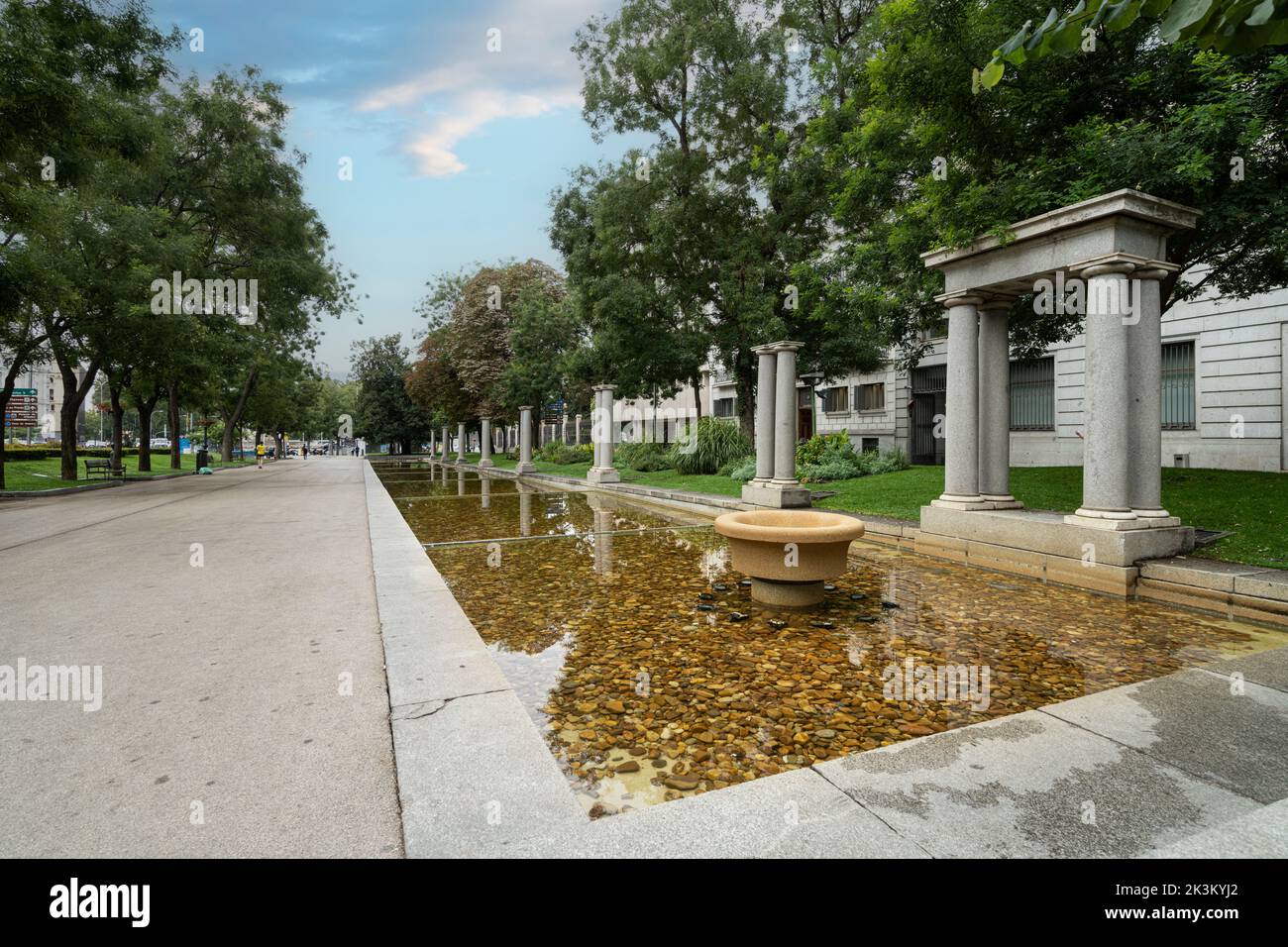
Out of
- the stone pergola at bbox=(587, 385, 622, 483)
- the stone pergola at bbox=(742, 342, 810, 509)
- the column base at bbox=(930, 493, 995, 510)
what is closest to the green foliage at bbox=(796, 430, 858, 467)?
the stone pergola at bbox=(742, 342, 810, 509)

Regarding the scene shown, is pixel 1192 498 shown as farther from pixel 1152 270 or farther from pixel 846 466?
pixel 846 466

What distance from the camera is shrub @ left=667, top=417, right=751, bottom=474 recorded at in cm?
2441

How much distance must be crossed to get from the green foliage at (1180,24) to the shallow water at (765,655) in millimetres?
3361

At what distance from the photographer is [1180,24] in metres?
2.15

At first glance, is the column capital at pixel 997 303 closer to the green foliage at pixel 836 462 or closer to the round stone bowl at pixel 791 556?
the round stone bowl at pixel 791 556

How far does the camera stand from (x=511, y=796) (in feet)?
9.43

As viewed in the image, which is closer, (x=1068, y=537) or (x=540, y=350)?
(x=1068, y=537)

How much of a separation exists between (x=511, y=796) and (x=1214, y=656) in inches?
222

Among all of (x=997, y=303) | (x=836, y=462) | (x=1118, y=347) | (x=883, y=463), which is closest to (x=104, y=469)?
(x=836, y=462)

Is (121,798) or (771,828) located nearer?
(771,828)

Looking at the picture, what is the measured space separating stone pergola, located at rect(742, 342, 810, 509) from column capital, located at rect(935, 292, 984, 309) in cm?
518

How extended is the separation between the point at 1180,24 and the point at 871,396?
102ft
